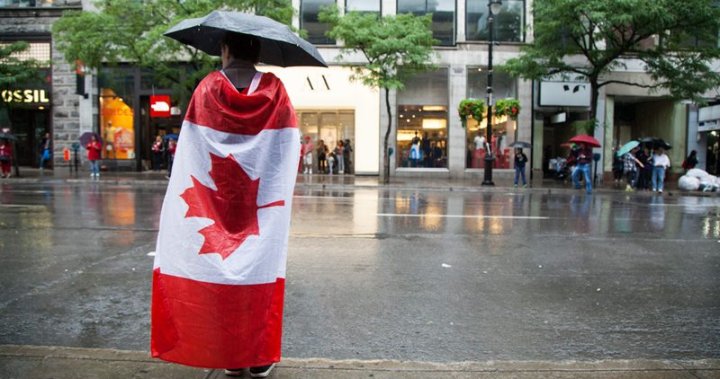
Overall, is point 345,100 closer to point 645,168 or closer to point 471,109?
point 471,109

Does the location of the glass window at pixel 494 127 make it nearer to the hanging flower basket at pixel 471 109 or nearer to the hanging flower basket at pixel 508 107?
the hanging flower basket at pixel 508 107

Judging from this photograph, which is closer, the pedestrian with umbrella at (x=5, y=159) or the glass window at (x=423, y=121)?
the pedestrian with umbrella at (x=5, y=159)

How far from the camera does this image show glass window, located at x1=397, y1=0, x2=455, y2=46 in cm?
2789

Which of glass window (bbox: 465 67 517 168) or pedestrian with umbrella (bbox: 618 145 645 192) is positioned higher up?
glass window (bbox: 465 67 517 168)

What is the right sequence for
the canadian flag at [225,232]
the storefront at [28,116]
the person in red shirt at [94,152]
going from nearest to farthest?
the canadian flag at [225,232], the person in red shirt at [94,152], the storefront at [28,116]

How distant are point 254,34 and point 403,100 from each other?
84.2 feet

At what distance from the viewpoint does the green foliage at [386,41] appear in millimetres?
21547

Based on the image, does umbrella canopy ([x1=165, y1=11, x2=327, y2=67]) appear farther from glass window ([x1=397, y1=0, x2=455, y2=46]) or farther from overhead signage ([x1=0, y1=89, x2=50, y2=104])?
overhead signage ([x1=0, y1=89, x2=50, y2=104])

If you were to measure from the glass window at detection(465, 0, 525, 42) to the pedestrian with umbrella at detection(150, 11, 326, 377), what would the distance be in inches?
1049

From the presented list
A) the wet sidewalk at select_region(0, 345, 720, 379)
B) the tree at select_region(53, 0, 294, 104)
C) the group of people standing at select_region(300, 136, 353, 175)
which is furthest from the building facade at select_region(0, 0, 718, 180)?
the wet sidewalk at select_region(0, 345, 720, 379)

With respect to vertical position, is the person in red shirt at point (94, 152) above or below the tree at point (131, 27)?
below

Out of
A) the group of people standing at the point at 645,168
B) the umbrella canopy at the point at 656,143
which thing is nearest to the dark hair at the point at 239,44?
the group of people standing at the point at 645,168

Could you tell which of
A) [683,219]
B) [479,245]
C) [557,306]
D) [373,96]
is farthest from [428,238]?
[373,96]

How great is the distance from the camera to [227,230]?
10.1 feet
